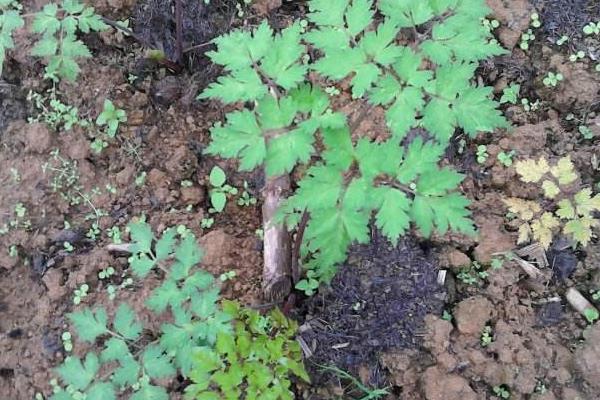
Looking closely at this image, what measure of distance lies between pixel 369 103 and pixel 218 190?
117 cm

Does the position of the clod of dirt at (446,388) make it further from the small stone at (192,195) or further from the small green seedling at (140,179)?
the small green seedling at (140,179)

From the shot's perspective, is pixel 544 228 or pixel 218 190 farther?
pixel 218 190

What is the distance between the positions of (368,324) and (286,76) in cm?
121

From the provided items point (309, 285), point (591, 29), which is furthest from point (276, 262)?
point (591, 29)

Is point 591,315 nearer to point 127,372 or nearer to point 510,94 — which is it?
point 510,94

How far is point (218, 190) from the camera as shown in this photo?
313cm

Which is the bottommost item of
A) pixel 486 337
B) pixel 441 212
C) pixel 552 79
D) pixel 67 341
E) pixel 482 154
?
pixel 67 341

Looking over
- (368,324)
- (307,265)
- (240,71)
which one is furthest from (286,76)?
(368,324)

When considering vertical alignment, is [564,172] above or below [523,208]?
above

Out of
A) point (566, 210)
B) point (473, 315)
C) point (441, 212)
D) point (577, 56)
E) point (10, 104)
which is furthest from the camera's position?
point (10, 104)

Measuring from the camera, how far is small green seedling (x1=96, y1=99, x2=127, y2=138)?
319cm

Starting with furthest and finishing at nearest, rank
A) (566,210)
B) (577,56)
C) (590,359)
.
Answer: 1. (577,56)
2. (566,210)
3. (590,359)

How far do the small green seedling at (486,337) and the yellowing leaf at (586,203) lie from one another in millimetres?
670

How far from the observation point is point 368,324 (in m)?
2.85
